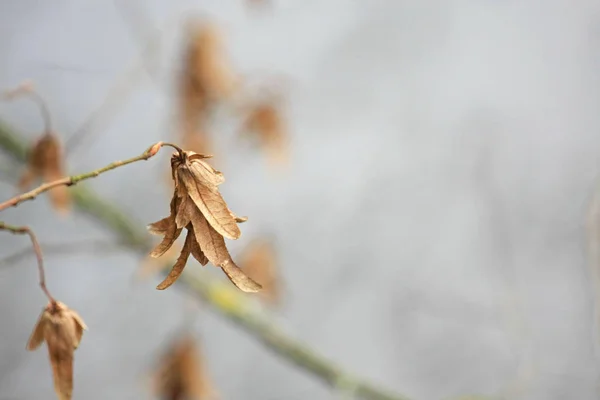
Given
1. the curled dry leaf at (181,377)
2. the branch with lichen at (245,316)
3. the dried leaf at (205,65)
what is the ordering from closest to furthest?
the dried leaf at (205,65) < the curled dry leaf at (181,377) < the branch with lichen at (245,316)

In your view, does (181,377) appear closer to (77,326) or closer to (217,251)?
(77,326)

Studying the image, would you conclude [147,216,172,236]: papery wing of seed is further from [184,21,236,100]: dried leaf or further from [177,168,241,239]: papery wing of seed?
[184,21,236,100]: dried leaf

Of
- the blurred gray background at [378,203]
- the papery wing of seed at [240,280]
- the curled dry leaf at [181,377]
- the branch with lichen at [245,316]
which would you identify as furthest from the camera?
the blurred gray background at [378,203]

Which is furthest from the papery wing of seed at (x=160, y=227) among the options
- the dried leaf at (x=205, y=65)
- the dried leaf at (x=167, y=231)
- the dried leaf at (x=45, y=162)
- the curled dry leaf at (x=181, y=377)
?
the curled dry leaf at (x=181, y=377)

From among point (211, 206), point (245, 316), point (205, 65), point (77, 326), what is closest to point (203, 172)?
point (211, 206)

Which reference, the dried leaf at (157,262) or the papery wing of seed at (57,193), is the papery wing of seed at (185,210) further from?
the dried leaf at (157,262)

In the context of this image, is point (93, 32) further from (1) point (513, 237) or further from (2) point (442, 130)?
(1) point (513, 237)
